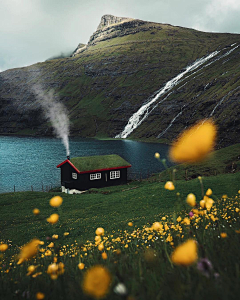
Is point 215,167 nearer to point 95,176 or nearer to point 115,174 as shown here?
point 115,174

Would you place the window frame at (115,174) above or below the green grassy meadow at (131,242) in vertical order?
above

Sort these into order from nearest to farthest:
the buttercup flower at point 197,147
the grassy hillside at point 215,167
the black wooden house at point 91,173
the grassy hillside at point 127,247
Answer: the grassy hillside at point 127,247 → the buttercup flower at point 197,147 → the grassy hillside at point 215,167 → the black wooden house at point 91,173

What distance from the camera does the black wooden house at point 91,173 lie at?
4212 cm

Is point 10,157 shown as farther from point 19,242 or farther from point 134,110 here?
point 134,110

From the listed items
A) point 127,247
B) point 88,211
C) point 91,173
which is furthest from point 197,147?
point 91,173

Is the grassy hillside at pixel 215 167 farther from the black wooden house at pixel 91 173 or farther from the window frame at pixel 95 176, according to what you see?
the window frame at pixel 95 176

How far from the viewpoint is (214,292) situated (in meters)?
1.63

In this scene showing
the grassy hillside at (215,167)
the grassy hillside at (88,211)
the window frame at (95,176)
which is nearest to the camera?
the grassy hillside at (88,211)

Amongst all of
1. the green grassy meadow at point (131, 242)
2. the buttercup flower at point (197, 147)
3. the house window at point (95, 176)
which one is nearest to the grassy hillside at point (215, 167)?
the green grassy meadow at point (131, 242)

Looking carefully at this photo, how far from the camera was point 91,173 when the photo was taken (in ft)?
141

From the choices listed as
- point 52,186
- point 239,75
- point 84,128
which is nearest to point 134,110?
point 84,128

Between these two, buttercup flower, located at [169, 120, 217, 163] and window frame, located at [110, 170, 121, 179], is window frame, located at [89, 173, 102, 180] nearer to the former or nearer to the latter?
window frame, located at [110, 170, 121, 179]

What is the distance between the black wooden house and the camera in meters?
42.1

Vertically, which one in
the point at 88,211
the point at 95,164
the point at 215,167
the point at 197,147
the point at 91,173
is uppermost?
the point at 95,164
